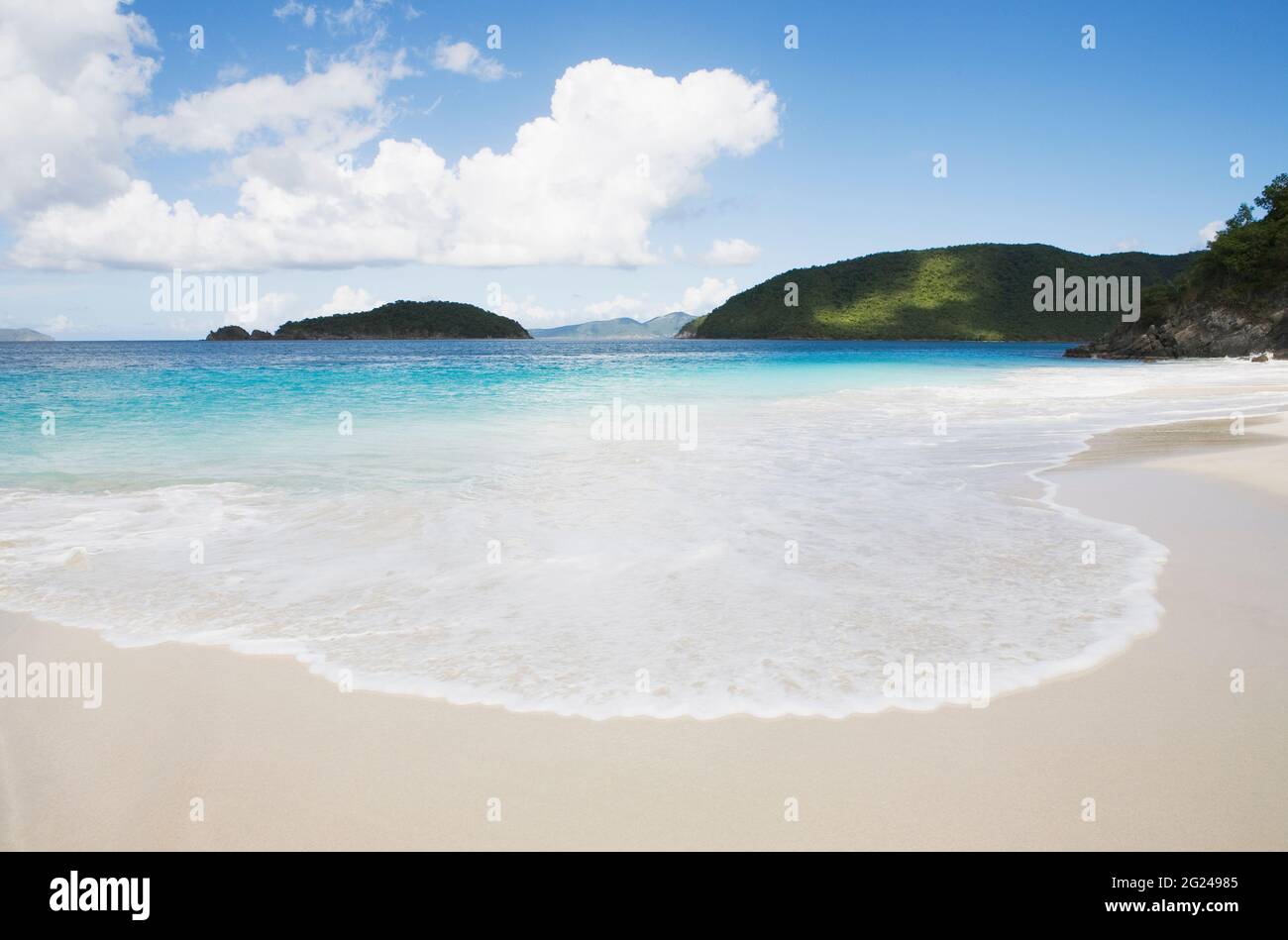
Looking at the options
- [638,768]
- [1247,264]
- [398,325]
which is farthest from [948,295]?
[638,768]

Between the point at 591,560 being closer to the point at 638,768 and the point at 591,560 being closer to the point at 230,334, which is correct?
the point at 638,768

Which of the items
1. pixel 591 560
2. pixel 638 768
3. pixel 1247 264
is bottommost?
pixel 638 768

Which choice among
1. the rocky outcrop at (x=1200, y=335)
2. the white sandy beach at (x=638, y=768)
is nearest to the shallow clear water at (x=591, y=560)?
the white sandy beach at (x=638, y=768)

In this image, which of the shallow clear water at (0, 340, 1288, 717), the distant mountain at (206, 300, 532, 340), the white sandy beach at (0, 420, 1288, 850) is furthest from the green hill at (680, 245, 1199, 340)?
the white sandy beach at (0, 420, 1288, 850)

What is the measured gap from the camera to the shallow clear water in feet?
13.9

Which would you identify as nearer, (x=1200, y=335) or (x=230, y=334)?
(x=1200, y=335)

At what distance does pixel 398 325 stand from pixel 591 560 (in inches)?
7203

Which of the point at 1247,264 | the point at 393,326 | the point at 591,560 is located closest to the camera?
the point at 591,560

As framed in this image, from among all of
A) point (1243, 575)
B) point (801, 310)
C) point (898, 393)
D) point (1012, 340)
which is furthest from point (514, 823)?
point (801, 310)

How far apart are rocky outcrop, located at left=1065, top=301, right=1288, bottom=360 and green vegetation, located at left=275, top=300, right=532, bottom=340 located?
147 m

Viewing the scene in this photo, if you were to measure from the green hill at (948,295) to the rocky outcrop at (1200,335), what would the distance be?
75770 millimetres

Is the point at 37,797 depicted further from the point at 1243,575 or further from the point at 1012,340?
the point at 1012,340

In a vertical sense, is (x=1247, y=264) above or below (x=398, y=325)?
below

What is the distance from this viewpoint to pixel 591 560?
6.32 meters
